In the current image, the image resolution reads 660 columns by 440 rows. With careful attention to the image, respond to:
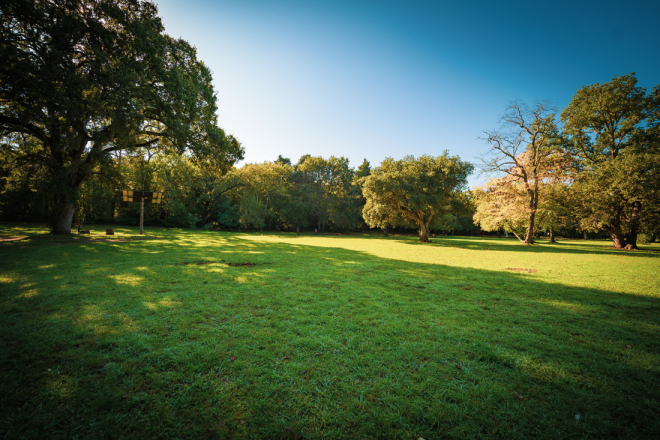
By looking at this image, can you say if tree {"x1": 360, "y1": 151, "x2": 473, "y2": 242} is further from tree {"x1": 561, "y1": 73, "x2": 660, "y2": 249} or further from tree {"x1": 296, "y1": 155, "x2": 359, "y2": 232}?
tree {"x1": 296, "y1": 155, "x2": 359, "y2": 232}

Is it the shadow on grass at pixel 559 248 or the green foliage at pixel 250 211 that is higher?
the green foliage at pixel 250 211

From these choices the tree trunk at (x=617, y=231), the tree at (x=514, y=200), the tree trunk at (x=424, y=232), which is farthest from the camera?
the tree trunk at (x=424, y=232)

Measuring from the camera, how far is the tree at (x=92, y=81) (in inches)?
427

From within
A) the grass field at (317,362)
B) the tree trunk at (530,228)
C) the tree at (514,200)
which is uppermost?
the tree at (514,200)

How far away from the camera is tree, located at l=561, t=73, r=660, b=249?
19344mm

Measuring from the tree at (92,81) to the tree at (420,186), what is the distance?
16.8 metres

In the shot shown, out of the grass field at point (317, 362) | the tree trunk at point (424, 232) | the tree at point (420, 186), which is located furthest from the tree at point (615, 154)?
the grass field at point (317, 362)

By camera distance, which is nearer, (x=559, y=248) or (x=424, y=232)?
(x=559, y=248)

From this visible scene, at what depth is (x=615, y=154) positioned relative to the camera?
24.2 metres

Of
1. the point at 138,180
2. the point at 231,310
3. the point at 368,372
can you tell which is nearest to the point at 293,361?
the point at 368,372

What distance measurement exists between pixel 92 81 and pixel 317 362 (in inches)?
703

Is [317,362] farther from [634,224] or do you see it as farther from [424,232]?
[634,224]

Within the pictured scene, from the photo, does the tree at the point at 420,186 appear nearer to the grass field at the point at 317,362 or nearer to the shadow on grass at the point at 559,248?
the shadow on grass at the point at 559,248

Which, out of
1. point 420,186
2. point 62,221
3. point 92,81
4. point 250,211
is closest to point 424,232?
point 420,186
